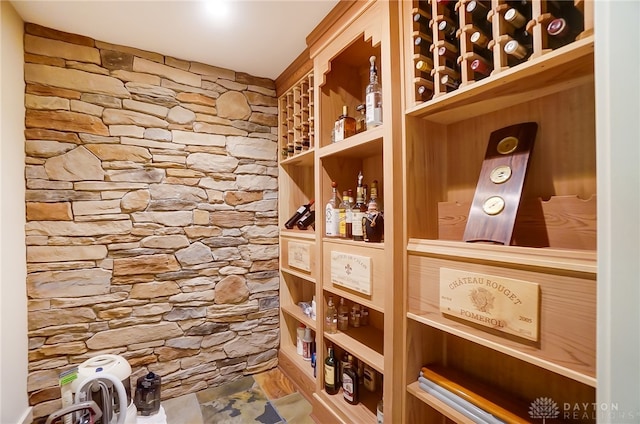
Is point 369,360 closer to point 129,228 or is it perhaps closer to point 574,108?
Answer: point 574,108

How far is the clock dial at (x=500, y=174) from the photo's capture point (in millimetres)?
927

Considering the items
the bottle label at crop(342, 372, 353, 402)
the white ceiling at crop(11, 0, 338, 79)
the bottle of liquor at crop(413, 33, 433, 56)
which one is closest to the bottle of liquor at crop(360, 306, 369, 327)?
the bottle label at crop(342, 372, 353, 402)

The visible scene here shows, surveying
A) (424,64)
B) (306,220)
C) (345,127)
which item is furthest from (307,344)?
(424,64)

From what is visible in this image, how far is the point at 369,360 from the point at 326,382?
419mm

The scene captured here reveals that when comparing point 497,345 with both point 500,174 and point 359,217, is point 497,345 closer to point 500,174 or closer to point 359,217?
point 500,174

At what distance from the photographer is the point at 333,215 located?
1.51 meters

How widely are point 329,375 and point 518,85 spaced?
1524 mm

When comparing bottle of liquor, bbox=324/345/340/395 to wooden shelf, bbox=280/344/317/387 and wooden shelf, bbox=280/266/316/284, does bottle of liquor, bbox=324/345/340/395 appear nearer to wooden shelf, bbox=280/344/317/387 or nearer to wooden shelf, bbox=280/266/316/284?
wooden shelf, bbox=280/344/317/387

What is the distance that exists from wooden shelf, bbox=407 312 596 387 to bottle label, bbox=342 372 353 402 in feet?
1.91

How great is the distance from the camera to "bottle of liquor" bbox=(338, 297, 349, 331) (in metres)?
1.60

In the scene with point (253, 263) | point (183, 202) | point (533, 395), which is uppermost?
point (183, 202)

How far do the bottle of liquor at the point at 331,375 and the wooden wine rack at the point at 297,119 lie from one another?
4.11ft

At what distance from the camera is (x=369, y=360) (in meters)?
1.25

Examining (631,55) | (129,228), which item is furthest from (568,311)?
(129,228)
